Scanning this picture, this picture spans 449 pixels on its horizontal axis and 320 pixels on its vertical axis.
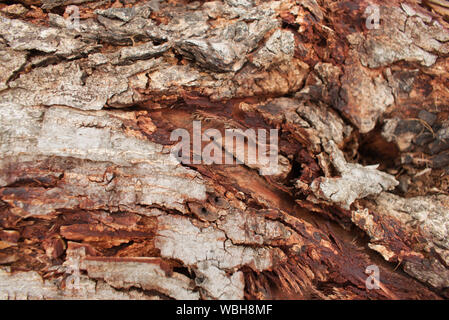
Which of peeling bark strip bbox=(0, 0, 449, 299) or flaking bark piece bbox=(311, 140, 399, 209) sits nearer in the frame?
peeling bark strip bbox=(0, 0, 449, 299)

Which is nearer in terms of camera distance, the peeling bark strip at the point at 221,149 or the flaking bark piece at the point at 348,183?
the peeling bark strip at the point at 221,149

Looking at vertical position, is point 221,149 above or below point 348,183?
above

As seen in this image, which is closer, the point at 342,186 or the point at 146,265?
the point at 146,265
